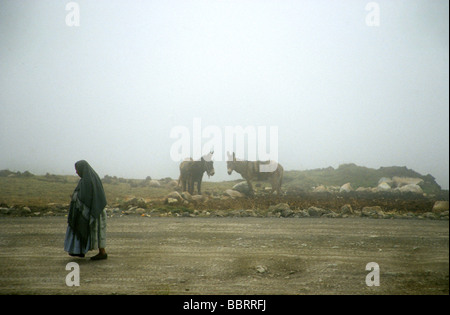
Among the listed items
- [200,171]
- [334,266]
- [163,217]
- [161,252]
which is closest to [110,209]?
[163,217]

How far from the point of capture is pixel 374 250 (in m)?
8.21

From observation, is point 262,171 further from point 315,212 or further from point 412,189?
point 412,189

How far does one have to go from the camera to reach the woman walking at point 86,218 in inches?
289

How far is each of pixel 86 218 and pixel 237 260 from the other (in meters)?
3.04

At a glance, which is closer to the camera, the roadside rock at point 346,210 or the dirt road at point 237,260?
the dirt road at point 237,260

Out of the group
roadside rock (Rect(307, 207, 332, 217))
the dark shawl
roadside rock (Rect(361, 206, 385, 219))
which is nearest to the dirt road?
the dark shawl

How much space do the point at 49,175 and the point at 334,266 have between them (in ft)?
62.0

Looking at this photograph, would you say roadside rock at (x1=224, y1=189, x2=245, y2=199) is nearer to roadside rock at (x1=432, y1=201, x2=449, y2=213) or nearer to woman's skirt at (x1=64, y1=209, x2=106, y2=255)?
roadside rock at (x1=432, y1=201, x2=449, y2=213)

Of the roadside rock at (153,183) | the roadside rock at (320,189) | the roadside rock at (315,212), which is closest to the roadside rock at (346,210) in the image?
the roadside rock at (315,212)

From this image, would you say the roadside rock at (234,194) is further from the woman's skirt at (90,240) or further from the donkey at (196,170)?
the woman's skirt at (90,240)

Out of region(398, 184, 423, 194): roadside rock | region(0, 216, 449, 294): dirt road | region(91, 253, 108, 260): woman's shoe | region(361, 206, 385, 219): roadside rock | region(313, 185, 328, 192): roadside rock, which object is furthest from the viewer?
region(313, 185, 328, 192): roadside rock

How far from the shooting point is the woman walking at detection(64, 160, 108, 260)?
7.35 meters

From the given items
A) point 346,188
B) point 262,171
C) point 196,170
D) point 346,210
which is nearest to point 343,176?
point 346,188

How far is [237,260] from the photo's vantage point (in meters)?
7.54
